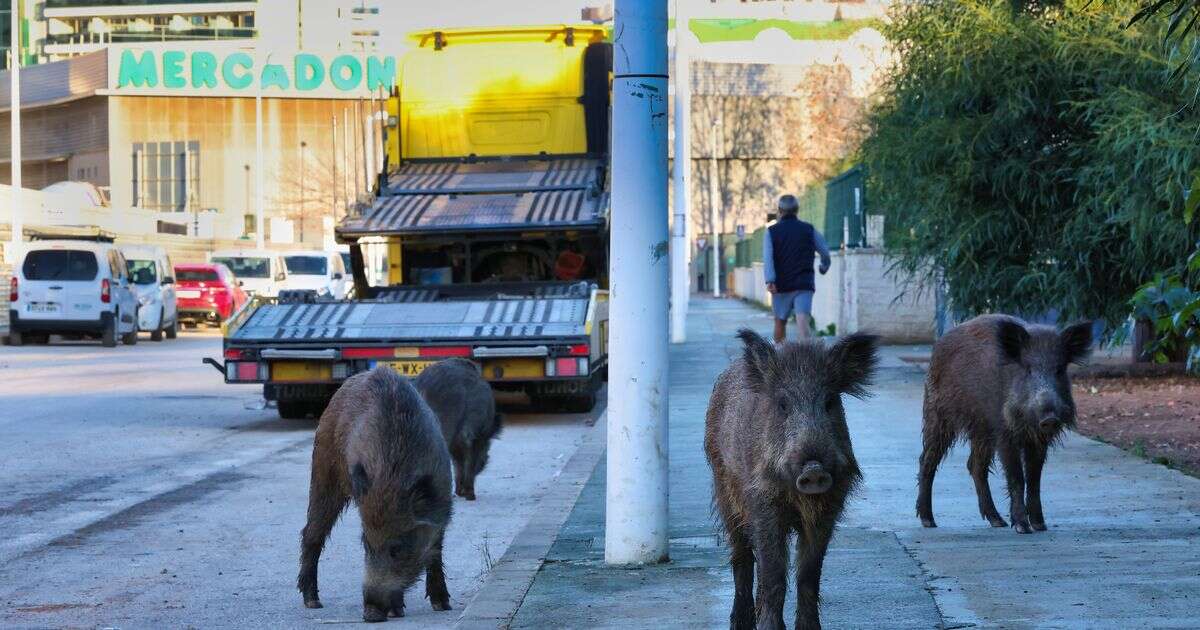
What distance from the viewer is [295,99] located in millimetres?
90562

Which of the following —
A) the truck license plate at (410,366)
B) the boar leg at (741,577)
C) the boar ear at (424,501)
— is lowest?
the boar leg at (741,577)

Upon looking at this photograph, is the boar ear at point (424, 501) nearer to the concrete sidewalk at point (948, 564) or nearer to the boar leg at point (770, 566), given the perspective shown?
the concrete sidewalk at point (948, 564)

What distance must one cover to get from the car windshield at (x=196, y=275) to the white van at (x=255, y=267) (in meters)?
1.29

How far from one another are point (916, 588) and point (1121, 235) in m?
11.5

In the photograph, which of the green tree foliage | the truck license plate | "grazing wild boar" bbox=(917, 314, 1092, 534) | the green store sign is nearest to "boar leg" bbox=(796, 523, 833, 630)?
"grazing wild boar" bbox=(917, 314, 1092, 534)

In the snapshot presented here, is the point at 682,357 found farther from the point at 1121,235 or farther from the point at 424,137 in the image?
the point at 1121,235

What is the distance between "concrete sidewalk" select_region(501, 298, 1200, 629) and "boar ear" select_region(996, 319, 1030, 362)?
89cm

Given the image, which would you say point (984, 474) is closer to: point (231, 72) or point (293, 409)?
point (293, 409)

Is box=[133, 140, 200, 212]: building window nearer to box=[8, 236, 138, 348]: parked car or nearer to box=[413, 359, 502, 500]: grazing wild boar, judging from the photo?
box=[8, 236, 138, 348]: parked car

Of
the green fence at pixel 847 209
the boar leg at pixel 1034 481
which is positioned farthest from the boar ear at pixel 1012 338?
the green fence at pixel 847 209

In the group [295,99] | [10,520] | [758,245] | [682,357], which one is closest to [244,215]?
[295,99]

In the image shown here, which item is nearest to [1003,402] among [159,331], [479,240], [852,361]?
[852,361]

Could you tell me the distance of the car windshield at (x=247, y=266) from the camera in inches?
1713

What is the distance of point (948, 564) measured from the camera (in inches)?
303
